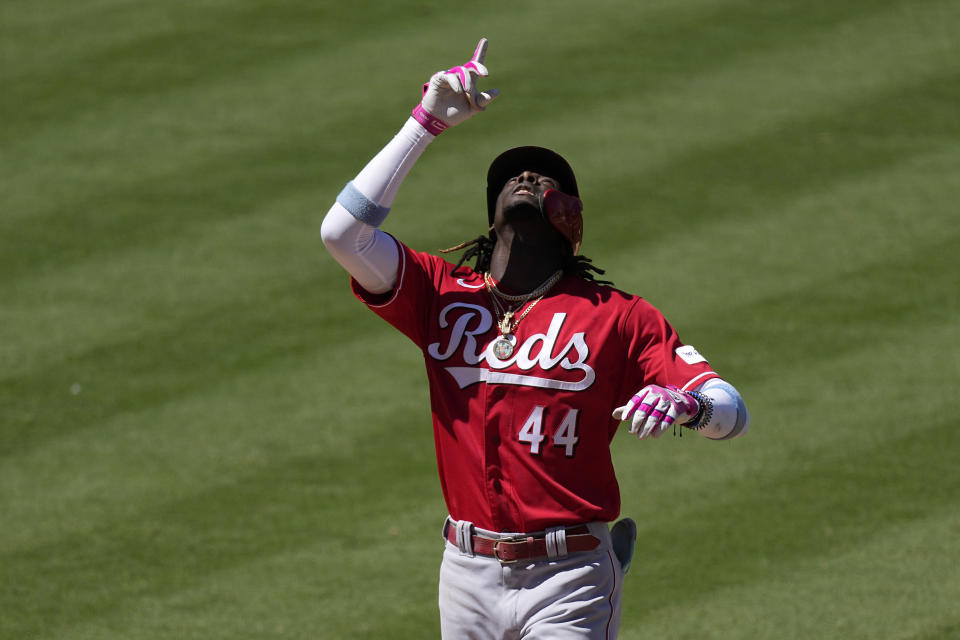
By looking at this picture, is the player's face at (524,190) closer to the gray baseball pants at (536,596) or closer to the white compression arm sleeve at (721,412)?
the white compression arm sleeve at (721,412)

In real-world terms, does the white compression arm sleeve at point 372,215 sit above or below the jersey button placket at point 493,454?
Result: above

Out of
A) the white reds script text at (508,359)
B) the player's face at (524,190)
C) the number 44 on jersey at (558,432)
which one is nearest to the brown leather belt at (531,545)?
the number 44 on jersey at (558,432)

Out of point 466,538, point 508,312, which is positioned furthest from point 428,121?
point 466,538

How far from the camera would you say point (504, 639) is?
529 centimetres

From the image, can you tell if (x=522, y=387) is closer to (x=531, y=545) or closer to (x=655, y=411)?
(x=531, y=545)

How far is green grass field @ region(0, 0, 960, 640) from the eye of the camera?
7.81 m

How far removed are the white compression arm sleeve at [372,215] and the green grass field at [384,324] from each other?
2.71 meters

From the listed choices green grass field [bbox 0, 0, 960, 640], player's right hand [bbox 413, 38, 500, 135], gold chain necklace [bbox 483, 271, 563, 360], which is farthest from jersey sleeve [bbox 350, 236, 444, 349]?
green grass field [bbox 0, 0, 960, 640]

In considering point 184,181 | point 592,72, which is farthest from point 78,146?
point 592,72

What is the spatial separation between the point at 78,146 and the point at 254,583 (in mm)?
5625

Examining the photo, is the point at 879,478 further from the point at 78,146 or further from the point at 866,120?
the point at 78,146

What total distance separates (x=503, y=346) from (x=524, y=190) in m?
0.60

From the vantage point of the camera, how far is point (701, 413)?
4.89 metres

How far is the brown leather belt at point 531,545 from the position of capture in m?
5.18
